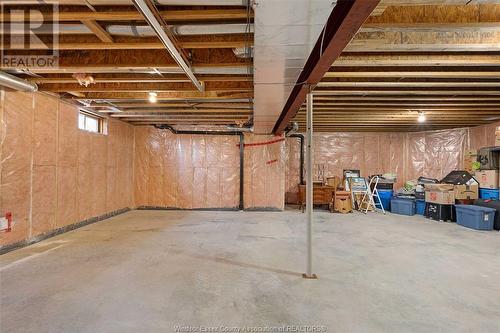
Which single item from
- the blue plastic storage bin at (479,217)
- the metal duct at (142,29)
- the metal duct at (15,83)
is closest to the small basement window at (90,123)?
the metal duct at (15,83)

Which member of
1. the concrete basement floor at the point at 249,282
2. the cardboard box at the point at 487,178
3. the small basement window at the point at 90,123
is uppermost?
the small basement window at the point at 90,123

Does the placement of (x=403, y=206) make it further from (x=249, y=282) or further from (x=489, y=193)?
(x=249, y=282)

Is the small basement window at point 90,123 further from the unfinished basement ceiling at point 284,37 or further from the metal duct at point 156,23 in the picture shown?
the unfinished basement ceiling at point 284,37

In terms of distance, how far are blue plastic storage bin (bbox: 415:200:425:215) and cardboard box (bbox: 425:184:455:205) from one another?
46cm

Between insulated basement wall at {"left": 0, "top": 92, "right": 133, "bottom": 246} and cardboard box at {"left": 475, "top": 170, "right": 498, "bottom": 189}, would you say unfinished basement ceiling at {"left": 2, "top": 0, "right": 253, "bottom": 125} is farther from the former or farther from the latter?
cardboard box at {"left": 475, "top": 170, "right": 498, "bottom": 189}

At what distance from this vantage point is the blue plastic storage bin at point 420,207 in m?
6.19

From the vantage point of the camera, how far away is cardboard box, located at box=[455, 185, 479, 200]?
17.5 feet

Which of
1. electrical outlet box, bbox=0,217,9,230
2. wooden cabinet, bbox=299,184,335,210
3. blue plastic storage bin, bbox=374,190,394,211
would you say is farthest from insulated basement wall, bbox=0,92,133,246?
blue plastic storage bin, bbox=374,190,394,211

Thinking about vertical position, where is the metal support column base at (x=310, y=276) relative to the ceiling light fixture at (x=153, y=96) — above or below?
below

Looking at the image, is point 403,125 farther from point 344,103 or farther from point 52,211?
point 52,211

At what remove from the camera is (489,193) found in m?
5.19

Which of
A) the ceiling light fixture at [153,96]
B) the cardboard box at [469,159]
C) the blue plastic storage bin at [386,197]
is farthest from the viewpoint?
the blue plastic storage bin at [386,197]

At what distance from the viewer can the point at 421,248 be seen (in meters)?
3.53

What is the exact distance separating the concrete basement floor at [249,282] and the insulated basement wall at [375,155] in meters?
3.26
